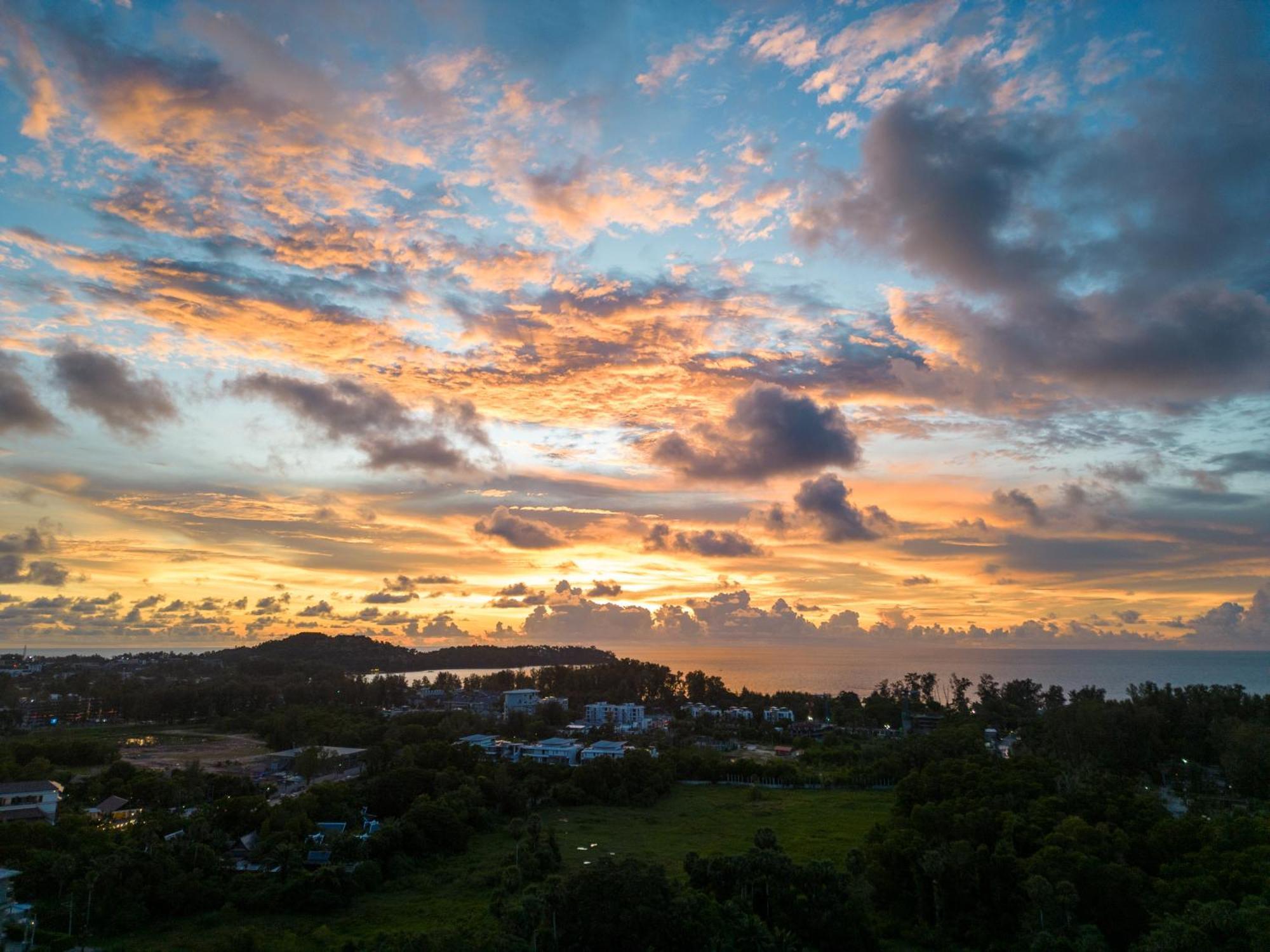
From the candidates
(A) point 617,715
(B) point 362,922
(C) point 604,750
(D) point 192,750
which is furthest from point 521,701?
(B) point 362,922

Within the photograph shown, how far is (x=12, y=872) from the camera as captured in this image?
841 inches

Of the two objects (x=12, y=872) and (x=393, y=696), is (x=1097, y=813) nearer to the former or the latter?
(x=12, y=872)

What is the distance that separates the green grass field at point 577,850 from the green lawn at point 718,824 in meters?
0.07

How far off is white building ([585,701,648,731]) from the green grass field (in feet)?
98.8

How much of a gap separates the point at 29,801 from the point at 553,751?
96.1ft

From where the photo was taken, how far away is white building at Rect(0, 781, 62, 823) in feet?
99.9

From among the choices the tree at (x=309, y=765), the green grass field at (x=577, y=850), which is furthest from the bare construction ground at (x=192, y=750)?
the green grass field at (x=577, y=850)

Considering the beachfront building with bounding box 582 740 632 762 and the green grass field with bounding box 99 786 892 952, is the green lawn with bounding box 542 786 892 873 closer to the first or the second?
the green grass field with bounding box 99 786 892 952

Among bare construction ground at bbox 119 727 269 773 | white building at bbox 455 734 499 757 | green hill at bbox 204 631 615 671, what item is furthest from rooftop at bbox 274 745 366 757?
green hill at bbox 204 631 615 671

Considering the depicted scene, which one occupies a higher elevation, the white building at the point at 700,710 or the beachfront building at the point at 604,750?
the beachfront building at the point at 604,750

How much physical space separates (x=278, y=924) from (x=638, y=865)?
12722mm

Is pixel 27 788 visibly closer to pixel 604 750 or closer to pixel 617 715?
pixel 604 750

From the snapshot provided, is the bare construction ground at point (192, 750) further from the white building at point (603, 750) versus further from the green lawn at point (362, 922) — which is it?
the green lawn at point (362, 922)

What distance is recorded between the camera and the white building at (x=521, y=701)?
83.1 meters
